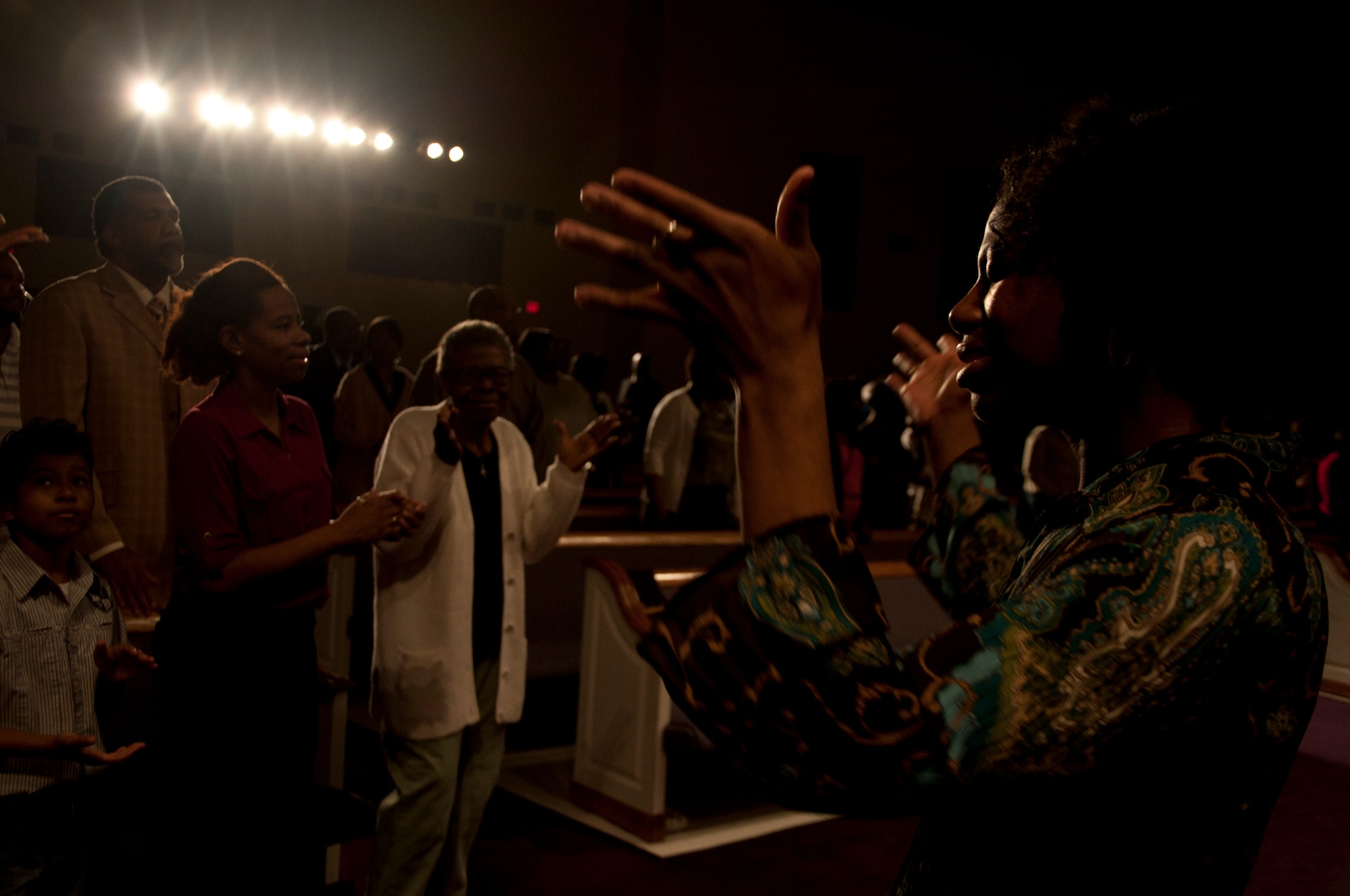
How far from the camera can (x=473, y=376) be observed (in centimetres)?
282

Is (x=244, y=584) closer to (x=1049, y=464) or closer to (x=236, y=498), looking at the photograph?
(x=236, y=498)

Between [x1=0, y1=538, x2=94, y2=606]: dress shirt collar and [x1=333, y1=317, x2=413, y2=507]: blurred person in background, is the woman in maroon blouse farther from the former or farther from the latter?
[x1=333, y1=317, x2=413, y2=507]: blurred person in background

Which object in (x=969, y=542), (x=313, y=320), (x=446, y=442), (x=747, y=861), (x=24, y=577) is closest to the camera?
(x=969, y=542)

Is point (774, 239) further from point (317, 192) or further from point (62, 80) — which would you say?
point (317, 192)

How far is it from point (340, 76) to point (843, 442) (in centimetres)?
681

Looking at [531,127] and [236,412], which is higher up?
[531,127]

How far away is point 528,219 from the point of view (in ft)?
38.8

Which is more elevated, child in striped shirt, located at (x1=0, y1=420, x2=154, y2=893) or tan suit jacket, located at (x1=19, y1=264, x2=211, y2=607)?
tan suit jacket, located at (x1=19, y1=264, x2=211, y2=607)

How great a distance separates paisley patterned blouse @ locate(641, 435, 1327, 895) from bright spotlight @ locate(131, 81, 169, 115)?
991cm

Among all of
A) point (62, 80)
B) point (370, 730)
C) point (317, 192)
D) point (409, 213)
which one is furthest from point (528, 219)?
point (370, 730)

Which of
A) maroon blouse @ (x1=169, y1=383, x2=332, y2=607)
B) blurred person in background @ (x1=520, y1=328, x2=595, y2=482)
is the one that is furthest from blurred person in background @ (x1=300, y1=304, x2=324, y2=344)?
maroon blouse @ (x1=169, y1=383, x2=332, y2=607)

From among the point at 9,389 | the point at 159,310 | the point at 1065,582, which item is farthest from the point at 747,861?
the point at 1065,582

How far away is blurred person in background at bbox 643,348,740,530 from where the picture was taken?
512 cm

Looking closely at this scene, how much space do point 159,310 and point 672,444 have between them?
111 inches
